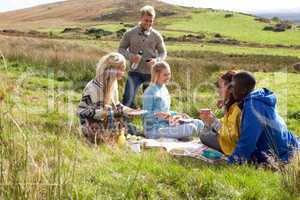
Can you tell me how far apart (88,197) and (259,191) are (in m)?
1.54

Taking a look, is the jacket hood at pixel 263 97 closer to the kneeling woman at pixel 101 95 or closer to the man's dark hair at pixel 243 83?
the man's dark hair at pixel 243 83

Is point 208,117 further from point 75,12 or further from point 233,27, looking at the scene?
point 75,12

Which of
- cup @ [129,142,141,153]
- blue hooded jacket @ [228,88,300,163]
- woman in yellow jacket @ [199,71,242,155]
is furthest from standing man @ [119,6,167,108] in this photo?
blue hooded jacket @ [228,88,300,163]

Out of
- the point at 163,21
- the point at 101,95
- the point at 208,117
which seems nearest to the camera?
the point at 208,117

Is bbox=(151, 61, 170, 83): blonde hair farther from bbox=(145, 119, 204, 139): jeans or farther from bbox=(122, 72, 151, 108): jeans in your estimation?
bbox=(122, 72, 151, 108): jeans

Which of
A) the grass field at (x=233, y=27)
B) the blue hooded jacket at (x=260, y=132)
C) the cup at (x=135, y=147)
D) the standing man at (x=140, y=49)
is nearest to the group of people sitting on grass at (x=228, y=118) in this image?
the blue hooded jacket at (x=260, y=132)

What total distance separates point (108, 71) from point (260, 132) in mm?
2405

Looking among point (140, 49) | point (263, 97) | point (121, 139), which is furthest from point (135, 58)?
point (263, 97)

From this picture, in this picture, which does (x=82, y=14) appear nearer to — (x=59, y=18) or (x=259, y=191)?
(x=59, y=18)

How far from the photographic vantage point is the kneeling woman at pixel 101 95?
23.7 feet

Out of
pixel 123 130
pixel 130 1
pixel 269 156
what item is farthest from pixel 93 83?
pixel 130 1

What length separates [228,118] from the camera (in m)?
6.29

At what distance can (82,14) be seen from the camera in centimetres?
9612

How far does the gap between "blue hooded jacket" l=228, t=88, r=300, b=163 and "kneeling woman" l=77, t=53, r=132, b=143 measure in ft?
6.74
